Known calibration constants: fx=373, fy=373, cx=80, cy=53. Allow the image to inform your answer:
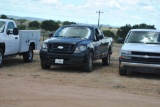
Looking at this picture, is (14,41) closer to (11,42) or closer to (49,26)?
(11,42)

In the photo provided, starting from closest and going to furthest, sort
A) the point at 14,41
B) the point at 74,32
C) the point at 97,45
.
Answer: the point at 74,32 < the point at 97,45 < the point at 14,41

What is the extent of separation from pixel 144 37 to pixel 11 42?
17.5ft

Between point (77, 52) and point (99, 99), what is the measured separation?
5376 mm

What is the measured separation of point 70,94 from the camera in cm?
888

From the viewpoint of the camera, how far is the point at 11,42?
15.2 meters

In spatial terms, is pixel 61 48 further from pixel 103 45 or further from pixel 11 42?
pixel 103 45

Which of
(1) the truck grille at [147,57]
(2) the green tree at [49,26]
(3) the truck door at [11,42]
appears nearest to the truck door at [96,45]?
(1) the truck grille at [147,57]

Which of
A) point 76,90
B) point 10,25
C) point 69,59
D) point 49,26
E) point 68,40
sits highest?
point 10,25

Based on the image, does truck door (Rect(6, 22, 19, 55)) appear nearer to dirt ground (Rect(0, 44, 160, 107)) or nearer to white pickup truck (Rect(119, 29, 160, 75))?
dirt ground (Rect(0, 44, 160, 107))

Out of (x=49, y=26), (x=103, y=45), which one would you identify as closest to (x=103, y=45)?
(x=103, y=45)

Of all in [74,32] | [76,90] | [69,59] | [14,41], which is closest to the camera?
[76,90]

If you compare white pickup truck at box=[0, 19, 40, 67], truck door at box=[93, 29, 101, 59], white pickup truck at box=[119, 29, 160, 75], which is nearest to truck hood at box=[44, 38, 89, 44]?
truck door at box=[93, 29, 101, 59]

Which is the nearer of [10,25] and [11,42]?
[11,42]

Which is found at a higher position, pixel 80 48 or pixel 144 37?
pixel 144 37
